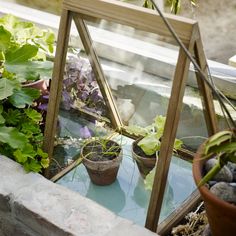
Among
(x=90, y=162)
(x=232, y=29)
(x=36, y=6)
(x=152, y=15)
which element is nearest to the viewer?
(x=152, y=15)

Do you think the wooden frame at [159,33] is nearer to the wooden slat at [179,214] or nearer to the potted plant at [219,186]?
the wooden slat at [179,214]

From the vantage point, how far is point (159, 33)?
48.9 inches

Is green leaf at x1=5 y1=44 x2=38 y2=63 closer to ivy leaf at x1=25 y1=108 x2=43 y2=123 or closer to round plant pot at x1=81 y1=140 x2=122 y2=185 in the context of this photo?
ivy leaf at x1=25 y1=108 x2=43 y2=123

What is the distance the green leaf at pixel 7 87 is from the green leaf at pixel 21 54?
4.0 inches

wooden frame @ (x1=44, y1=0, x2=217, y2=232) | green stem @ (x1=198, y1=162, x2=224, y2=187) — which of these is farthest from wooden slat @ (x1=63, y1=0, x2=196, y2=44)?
green stem @ (x1=198, y1=162, x2=224, y2=187)

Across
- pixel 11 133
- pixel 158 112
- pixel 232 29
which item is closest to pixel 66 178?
pixel 11 133

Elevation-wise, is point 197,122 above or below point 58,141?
above

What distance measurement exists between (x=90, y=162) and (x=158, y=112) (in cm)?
35

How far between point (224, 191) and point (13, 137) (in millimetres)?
787

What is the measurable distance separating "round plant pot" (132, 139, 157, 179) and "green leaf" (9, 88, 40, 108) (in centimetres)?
45

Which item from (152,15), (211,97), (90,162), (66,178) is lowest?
(66,178)

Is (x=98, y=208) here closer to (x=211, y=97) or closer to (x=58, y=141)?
(x=58, y=141)

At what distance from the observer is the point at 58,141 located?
5.59ft

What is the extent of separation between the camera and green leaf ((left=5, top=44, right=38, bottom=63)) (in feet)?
5.33
